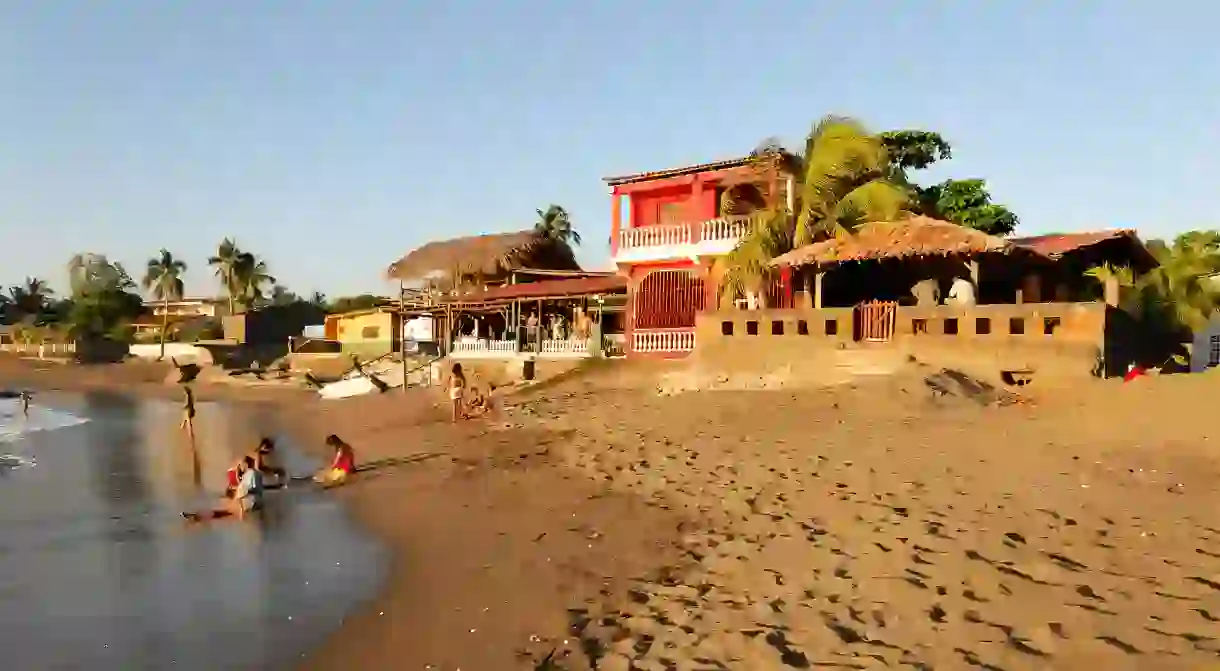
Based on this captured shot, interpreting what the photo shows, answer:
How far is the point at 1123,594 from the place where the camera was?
222 inches

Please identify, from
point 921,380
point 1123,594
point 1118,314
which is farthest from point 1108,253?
point 1123,594

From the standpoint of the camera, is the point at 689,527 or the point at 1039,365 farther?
the point at 1039,365

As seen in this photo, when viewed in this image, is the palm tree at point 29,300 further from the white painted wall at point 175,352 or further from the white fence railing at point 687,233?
the white fence railing at point 687,233

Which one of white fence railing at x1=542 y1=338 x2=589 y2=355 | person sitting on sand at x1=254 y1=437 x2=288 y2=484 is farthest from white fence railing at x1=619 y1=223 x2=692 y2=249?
person sitting on sand at x1=254 y1=437 x2=288 y2=484

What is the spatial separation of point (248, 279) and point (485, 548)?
232ft

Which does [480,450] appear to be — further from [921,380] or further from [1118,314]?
[1118,314]

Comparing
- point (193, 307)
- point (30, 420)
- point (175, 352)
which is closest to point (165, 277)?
point (193, 307)

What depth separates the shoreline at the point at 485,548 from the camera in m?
6.38

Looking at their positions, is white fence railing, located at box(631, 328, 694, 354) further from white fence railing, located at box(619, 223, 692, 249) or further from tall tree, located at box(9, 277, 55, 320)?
tall tree, located at box(9, 277, 55, 320)

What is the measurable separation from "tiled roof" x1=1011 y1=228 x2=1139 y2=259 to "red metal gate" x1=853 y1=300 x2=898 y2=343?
3547mm

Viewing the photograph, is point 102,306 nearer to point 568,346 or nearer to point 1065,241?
point 568,346

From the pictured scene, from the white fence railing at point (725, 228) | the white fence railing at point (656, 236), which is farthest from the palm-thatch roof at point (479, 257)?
the white fence railing at point (725, 228)

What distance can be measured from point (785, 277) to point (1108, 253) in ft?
24.8

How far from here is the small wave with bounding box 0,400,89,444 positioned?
81.7ft
